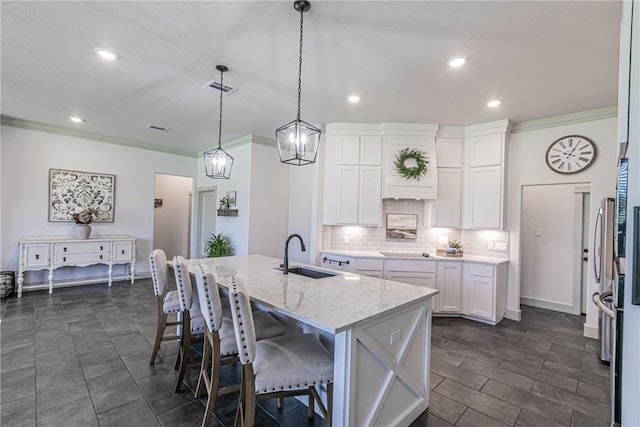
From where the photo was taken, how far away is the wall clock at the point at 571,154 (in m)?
3.69

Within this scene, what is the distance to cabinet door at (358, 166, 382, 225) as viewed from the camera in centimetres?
443

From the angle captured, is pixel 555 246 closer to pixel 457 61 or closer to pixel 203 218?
pixel 457 61

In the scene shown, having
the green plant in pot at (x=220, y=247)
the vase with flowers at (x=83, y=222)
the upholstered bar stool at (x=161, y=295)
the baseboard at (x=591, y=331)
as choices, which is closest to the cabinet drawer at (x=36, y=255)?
the vase with flowers at (x=83, y=222)

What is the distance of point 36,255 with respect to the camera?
15.3 ft

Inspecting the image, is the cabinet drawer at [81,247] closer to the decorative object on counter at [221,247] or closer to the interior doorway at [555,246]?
the decorative object on counter at [221,247]

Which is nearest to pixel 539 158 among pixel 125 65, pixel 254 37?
pixel 254 37

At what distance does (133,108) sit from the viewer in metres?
4.11

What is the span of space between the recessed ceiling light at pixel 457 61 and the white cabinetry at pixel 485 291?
101 inches

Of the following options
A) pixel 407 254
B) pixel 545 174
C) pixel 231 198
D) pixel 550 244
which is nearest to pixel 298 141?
pixel 407 254

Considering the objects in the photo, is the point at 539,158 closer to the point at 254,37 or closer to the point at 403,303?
the point at 403,303

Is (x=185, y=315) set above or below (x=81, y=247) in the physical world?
below

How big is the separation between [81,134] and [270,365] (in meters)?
6.02

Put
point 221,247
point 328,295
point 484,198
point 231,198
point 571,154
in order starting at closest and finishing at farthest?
1. point 328,295
2. point 571,154
3. point 484,198
4. point 221,247
5. point 231,198

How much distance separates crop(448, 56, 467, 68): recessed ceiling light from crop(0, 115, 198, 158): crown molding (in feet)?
19.0
